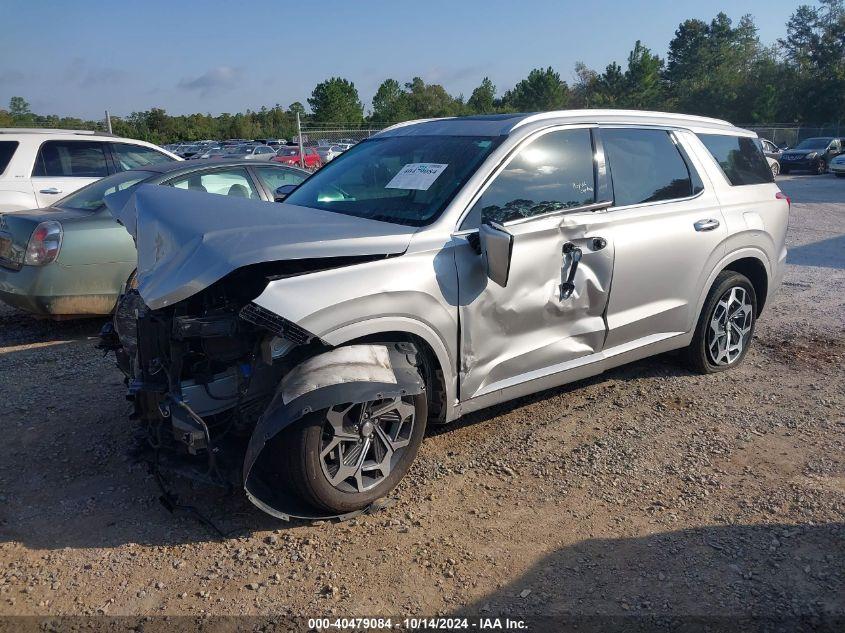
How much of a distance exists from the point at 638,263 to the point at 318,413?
234 cm

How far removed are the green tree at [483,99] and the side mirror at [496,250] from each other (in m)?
60.1

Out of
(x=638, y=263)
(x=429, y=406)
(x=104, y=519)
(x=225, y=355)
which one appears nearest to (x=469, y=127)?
(x=638, y=263)

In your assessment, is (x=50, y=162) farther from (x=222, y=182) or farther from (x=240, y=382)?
(x=240, y=382)

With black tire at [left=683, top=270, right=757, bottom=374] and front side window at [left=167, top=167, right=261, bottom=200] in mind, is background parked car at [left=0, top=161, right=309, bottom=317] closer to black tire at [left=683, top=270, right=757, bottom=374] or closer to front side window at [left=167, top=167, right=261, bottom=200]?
front side window at [left=167, top=167, right=261, bottom=200]

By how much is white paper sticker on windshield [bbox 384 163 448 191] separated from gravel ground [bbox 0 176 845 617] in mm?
1540

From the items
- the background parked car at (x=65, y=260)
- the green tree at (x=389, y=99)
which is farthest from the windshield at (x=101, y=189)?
the green tree at (x=389, y=99)

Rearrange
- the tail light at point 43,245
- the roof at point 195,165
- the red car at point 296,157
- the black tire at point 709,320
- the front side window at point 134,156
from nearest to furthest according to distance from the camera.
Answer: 1. the black tire at point 709,320
2. the tail light at point 43,245
3. the roof at point 195,165
4. the front side window at point 134,156
5. the red car at point 296,157

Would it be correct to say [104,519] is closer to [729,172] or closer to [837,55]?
[729,172]

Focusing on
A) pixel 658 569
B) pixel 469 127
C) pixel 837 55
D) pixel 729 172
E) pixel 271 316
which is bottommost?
pixel 658 569

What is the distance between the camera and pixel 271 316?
2883 millimetres

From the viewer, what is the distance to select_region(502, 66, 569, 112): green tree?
66125 mm

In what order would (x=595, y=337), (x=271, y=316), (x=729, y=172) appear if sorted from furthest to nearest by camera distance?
(x=729, y=172)
(x=595, y=337)
(x=271, y=316)

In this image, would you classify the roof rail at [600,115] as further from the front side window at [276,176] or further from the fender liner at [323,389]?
the front side window at [276,176]

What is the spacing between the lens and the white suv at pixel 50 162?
8633 millimetres
